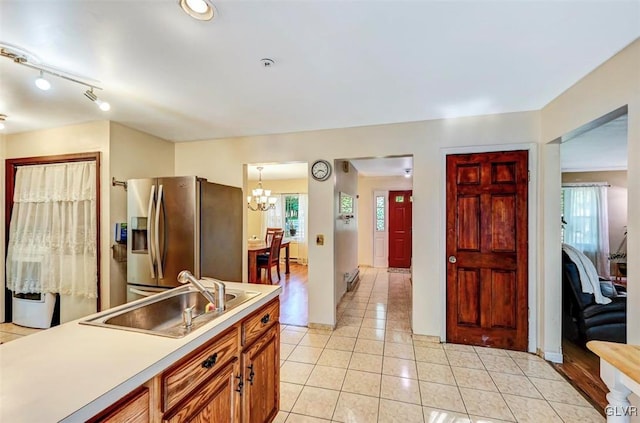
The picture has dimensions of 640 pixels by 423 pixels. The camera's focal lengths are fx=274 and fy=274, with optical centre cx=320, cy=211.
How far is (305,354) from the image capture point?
271 cm

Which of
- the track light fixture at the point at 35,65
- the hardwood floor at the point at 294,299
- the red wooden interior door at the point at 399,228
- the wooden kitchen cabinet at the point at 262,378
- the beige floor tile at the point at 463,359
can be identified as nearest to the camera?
the wooden kitchen cabinet at the point at 262,378

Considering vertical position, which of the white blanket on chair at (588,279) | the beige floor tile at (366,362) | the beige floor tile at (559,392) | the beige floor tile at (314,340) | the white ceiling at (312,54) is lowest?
the beige floor tile at (314,340)

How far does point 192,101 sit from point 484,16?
2268 millimetres

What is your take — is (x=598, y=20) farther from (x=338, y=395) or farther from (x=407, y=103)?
(x=338, y=395)

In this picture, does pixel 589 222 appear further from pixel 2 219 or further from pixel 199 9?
pixel 2 219

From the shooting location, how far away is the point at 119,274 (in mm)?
3037

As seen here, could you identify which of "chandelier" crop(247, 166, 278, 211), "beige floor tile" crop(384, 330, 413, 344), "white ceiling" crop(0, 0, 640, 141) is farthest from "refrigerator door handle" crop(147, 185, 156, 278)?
"chandelier" crop(247, 166, 278, 211)

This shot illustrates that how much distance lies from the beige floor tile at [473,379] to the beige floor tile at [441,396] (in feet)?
0.41

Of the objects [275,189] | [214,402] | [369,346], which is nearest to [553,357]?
[369,346]

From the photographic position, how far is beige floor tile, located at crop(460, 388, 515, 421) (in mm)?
1878

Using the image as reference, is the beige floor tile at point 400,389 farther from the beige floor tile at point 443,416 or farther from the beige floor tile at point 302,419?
the beige floor tile at point 302,419

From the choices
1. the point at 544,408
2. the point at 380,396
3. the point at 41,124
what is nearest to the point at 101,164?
the point at 41,124

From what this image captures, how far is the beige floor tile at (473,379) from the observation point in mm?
2189

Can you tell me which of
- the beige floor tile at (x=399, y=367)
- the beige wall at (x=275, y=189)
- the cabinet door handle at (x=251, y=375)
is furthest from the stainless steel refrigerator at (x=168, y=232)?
the beige wall at (x=275, y=189)
